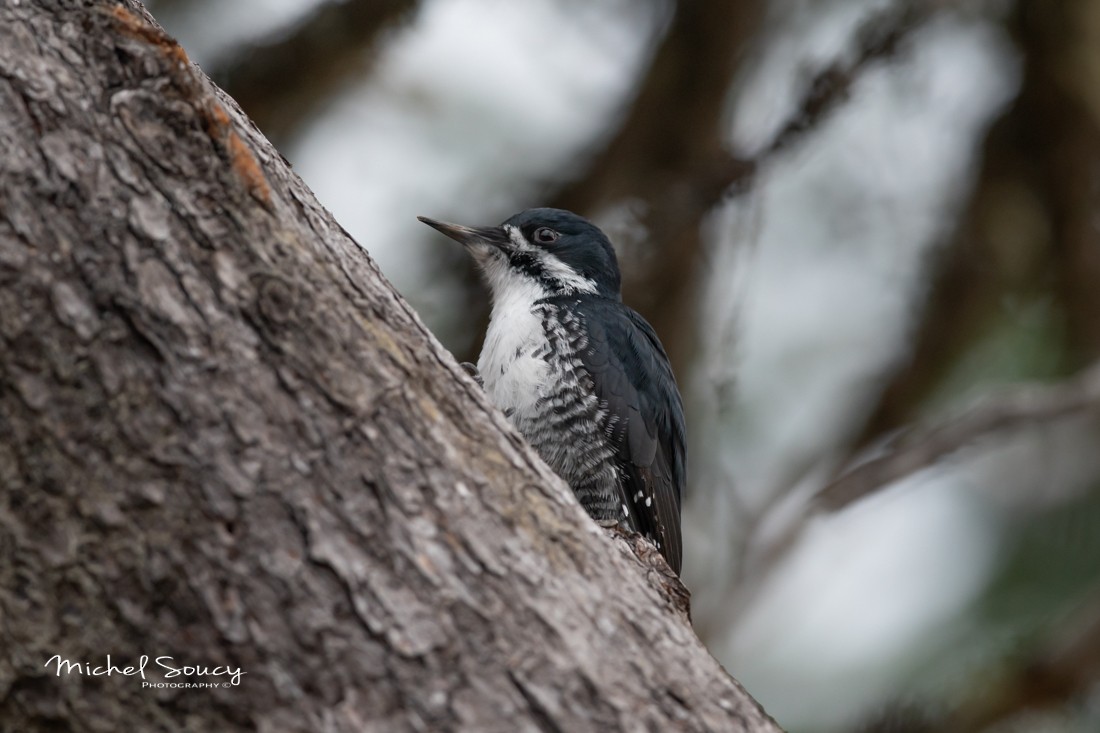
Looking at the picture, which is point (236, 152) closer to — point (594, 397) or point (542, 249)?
point (594, 397)

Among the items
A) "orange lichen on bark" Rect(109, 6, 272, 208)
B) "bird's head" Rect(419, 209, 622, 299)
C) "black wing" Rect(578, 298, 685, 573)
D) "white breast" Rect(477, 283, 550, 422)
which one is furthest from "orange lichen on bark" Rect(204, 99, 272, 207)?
"bird's head" Rect(419, 209, 622, 299)

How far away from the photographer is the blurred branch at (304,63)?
4.60 metres

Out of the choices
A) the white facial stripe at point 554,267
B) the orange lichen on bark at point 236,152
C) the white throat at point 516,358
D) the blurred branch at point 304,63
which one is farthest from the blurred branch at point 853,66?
the orange lichen on bark at point 236,152

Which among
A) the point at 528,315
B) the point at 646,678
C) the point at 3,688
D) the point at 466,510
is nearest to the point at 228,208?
the point at 466,510

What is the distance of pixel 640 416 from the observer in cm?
404

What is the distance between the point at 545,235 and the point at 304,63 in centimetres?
123

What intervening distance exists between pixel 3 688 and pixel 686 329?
400cm

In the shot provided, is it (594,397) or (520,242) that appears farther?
(520,242)

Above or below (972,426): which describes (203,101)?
below

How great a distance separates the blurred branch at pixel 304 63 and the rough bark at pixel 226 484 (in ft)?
8.94

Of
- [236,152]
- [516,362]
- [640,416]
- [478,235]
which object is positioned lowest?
[236,152]

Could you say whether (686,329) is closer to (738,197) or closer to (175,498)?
(738,197)

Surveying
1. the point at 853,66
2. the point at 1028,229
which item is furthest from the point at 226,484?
the point at 1028,229
